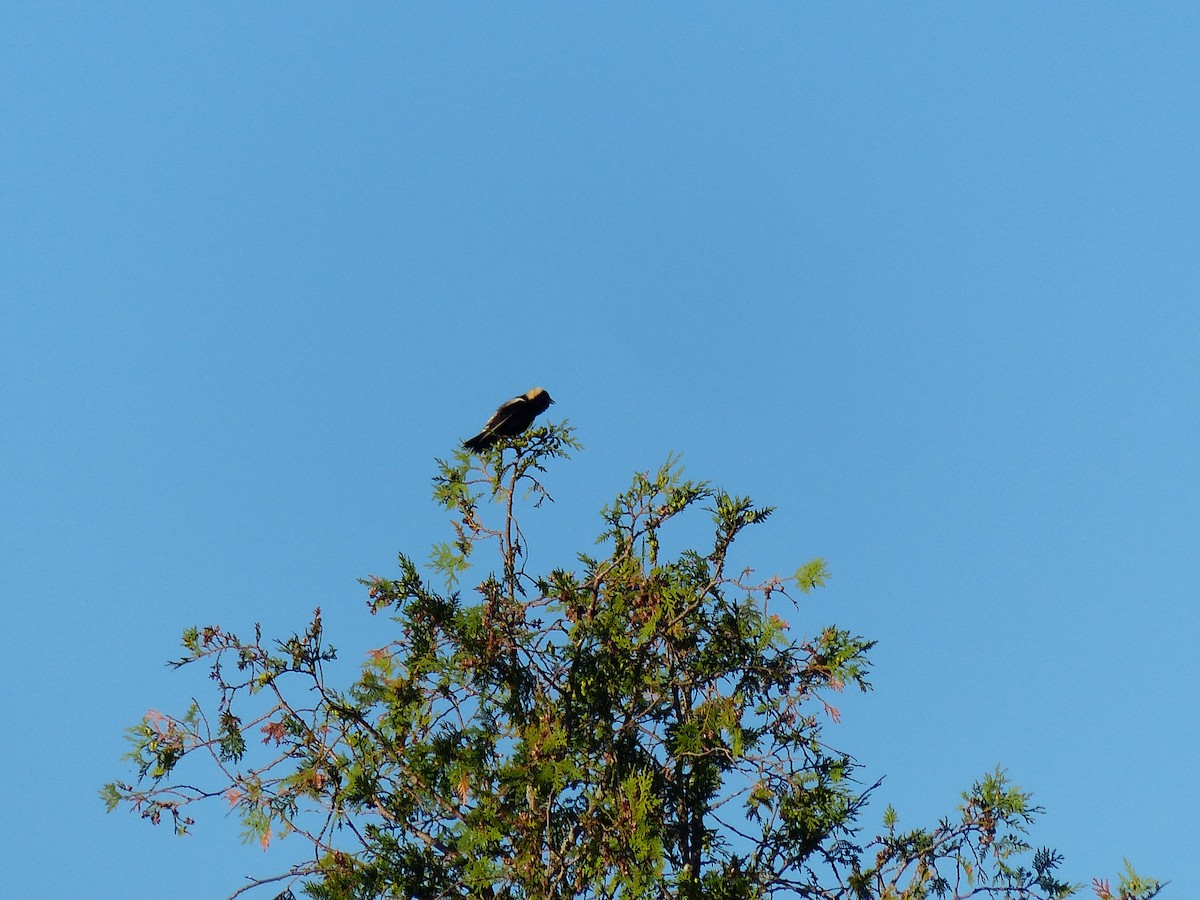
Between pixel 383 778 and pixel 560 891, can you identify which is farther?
pixel 383 778

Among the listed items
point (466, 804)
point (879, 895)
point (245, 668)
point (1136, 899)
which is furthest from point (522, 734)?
point (1136, 899)

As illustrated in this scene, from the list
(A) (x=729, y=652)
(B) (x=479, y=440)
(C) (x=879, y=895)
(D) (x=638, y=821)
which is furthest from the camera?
(B) (x=479, y=440)

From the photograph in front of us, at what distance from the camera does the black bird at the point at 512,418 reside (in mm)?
10422

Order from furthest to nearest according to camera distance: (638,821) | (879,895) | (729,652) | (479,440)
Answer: (479,440) < (729,652) < (879,895) < (638,821)

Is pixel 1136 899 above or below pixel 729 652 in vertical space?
below

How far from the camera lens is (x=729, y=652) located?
8836mm

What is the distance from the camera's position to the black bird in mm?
10422

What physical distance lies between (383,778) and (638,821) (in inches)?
81.9

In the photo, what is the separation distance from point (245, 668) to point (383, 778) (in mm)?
1245

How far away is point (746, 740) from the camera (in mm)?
8727

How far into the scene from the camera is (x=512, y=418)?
1062 cm

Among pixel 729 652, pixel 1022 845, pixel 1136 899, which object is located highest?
pixel 729 652

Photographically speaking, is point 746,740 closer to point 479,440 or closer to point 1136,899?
point 1136,899

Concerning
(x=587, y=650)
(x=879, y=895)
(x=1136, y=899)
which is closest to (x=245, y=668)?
(x=587, y=650)
